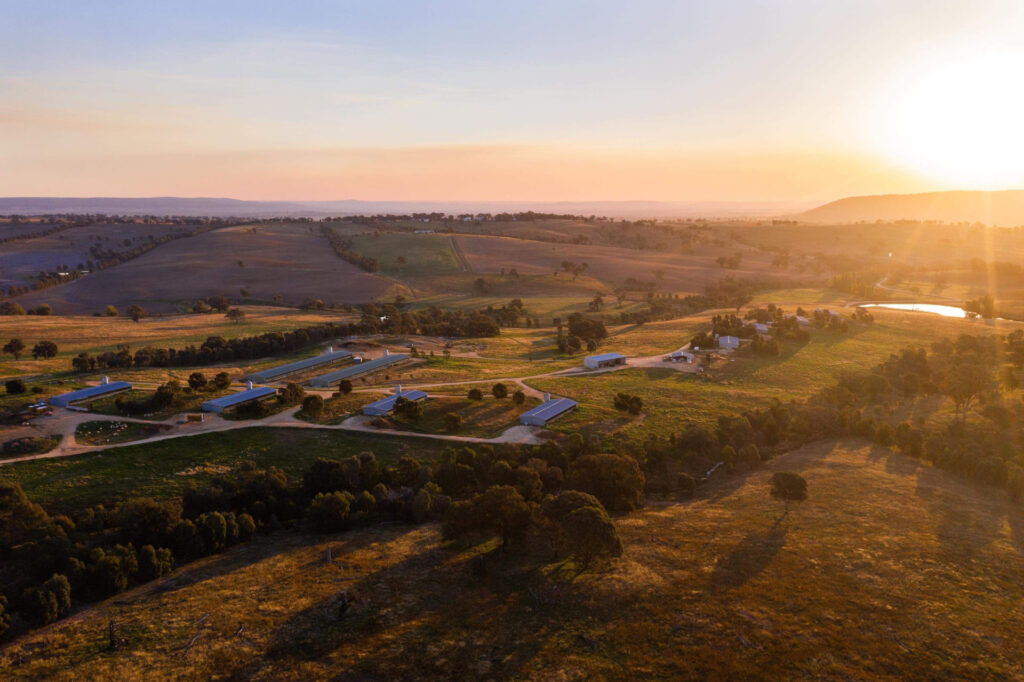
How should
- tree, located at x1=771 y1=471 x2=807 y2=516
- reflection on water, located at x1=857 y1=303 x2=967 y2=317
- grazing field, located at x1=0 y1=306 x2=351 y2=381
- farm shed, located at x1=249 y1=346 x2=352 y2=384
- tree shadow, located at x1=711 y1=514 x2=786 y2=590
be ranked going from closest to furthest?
1. tree shadow, located at x1=711 y1=514 x2=786 y2=590
2. tree, located at x1=771 y1=471 x2=807 y2=516
3. grazing field, located at x1=0 y1=306 x2=351 y2=381
4. farm shed, located at x1=249 y1=346 x2=352 y2=384
5. reflection on water, located at x1=857 y1=303 x2=967 y2=317

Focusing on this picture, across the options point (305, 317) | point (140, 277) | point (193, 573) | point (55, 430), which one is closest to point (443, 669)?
point (193, 573)

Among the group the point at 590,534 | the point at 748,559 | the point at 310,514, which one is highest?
the point at 590,534

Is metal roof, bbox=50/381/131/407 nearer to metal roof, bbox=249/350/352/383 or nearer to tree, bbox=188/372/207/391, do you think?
tree, bbox=188/372/207/391

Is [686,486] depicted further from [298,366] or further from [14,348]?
[14,348]

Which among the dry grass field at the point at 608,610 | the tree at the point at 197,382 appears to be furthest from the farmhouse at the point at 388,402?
the dry grass field at the point at 608,610

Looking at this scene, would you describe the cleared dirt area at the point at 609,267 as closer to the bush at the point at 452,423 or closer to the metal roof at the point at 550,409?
the metal roof at the point at 550,409

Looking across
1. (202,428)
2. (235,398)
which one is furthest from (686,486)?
(235,398)

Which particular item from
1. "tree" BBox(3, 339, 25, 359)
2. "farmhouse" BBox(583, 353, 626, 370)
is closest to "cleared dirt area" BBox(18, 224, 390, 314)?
"tree" BBox(3, 339, 25, 359)
